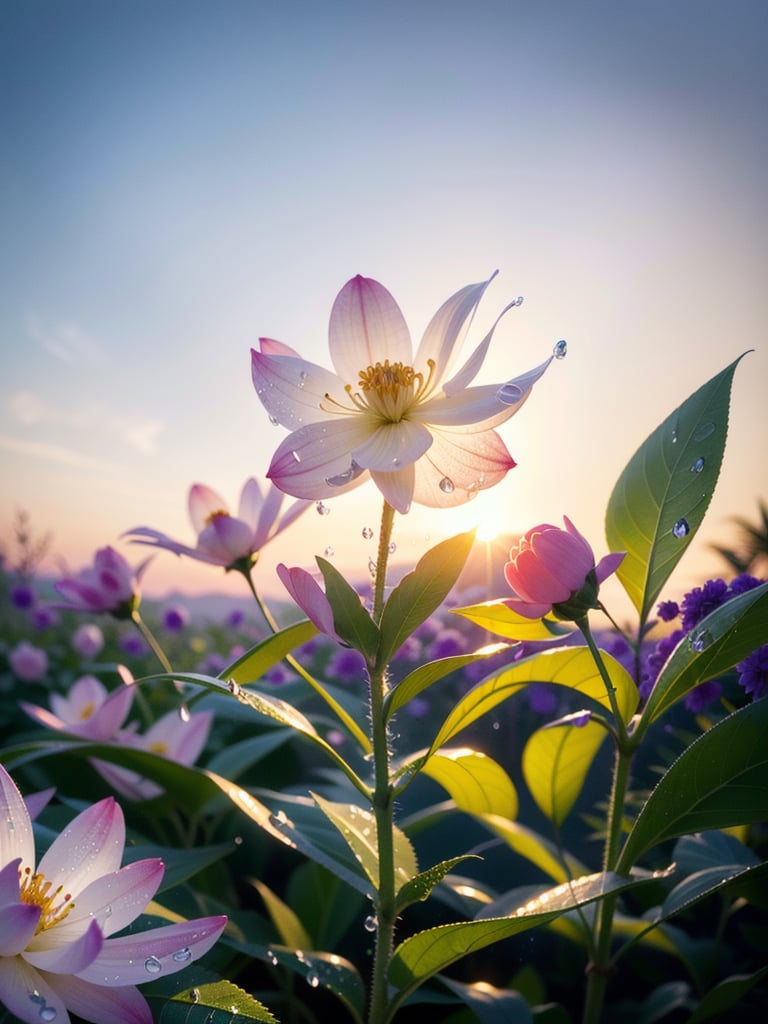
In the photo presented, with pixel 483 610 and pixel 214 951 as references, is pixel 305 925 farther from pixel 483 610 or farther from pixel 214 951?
pixel 483 610

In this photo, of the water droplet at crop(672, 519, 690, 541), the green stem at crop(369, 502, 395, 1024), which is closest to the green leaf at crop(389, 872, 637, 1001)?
the green stem at crop(369, 502, 395, 1024)

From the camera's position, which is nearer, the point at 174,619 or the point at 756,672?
the point at 756,672

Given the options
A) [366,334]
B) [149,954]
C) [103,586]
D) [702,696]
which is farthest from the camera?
[103,586]

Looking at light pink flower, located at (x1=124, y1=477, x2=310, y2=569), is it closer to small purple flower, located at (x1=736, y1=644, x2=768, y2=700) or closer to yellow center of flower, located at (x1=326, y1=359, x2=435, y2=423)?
yellow center of flower, located at (x1=326, y1=359, x2=435, y2=423)

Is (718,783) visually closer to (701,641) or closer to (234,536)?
(701,641)

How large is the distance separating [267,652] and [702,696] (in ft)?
1.22

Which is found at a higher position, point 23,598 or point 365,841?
point 23,598

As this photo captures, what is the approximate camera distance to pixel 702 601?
2.10 feet

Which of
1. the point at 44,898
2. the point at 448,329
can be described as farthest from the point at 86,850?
the point at 448,329

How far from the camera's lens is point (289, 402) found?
533 millimetres

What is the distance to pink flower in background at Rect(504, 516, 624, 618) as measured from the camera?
509 mm

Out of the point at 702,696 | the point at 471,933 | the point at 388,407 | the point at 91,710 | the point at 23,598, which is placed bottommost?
the point at 471,933

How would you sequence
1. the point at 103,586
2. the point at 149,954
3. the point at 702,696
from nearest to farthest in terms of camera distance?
the point at 149,954, the point at 702,696, the point at 103,586

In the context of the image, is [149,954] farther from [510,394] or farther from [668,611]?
[668,611]
